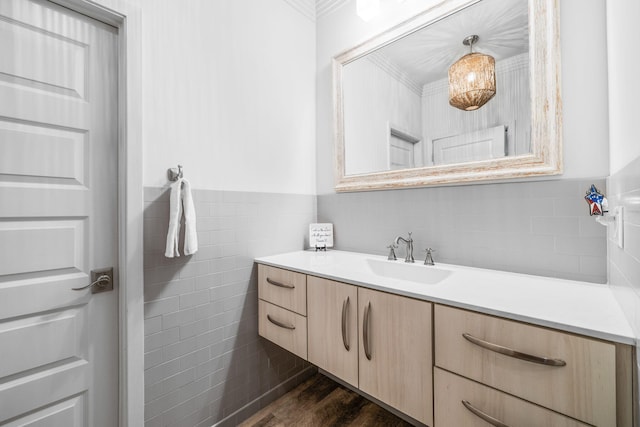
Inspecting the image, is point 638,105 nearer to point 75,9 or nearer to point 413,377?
point 413,377

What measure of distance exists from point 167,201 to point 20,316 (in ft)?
2.17

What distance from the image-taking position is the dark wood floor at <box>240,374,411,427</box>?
5.06 feet

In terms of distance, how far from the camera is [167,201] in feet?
4.34

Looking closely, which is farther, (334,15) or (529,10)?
(334,15)

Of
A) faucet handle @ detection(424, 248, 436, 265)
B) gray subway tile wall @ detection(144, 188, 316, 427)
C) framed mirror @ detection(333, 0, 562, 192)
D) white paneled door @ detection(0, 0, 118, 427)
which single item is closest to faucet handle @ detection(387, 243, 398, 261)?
faucet handle @ detection(424, 248, 436, 265)

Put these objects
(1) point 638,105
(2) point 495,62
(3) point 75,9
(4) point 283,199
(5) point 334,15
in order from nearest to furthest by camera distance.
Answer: (1) point 638,105
(3) point 75,9
(2) point 495,62
(4) point 283,199
(5) point 334,15

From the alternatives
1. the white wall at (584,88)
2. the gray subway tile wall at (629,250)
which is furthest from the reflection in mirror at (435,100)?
the gray subway tile wall at (629,250)

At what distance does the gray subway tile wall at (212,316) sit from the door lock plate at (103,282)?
0.47 ft

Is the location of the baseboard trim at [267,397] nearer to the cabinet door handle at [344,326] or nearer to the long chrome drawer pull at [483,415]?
the cabinet door handle at [344,326]

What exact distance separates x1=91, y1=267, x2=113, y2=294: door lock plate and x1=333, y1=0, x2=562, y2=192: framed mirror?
1.35 metres

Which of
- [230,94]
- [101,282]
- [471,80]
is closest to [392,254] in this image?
[471,80]

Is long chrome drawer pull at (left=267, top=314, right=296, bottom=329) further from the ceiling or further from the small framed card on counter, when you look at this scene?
the ceiling

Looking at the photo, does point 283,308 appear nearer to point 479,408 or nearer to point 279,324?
point 279,324

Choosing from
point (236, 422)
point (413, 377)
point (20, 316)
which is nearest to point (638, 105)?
point (413, 377)
